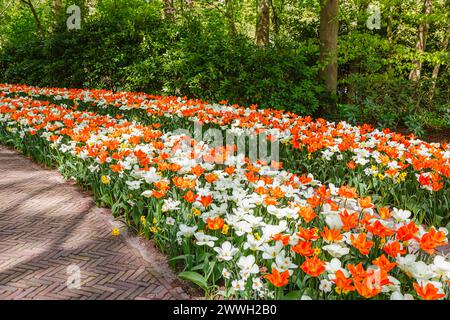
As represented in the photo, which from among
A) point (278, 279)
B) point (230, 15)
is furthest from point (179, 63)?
point (278, 279)

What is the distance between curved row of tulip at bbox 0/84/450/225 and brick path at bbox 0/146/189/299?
238cm

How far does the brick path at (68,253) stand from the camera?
276 cm

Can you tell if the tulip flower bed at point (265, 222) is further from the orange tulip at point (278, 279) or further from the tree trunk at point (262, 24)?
the tree trunk at point (262, 24)

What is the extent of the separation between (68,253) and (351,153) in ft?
12.4

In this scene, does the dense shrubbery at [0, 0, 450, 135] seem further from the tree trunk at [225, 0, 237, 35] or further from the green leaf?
the green leaf

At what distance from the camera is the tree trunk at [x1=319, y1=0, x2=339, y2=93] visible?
949cm

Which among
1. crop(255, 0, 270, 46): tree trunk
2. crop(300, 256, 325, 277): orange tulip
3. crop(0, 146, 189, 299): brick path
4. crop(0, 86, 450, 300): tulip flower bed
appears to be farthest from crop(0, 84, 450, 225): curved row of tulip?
crop(255, 0, 270, 46): tree trunk

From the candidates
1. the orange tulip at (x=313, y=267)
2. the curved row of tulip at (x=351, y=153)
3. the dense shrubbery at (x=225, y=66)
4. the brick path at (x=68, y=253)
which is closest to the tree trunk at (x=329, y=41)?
the dense shrubbery at (x=225, y=66)

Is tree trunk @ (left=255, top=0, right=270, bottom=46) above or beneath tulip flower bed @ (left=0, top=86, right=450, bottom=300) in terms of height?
above

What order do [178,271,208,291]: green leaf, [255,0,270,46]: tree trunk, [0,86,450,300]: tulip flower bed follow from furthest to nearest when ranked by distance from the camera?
[255,0,270,46]: tree trunk → [178,271,208,291]: green leaf → [0,86,450,300]: tulip flower bed

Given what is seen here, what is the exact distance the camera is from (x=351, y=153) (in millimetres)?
5305

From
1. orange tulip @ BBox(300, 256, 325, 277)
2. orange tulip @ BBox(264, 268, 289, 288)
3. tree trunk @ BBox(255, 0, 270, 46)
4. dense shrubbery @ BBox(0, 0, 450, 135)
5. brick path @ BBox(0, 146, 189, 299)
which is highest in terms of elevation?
tree trunk @ BBox(255, 0, 270, 46)
